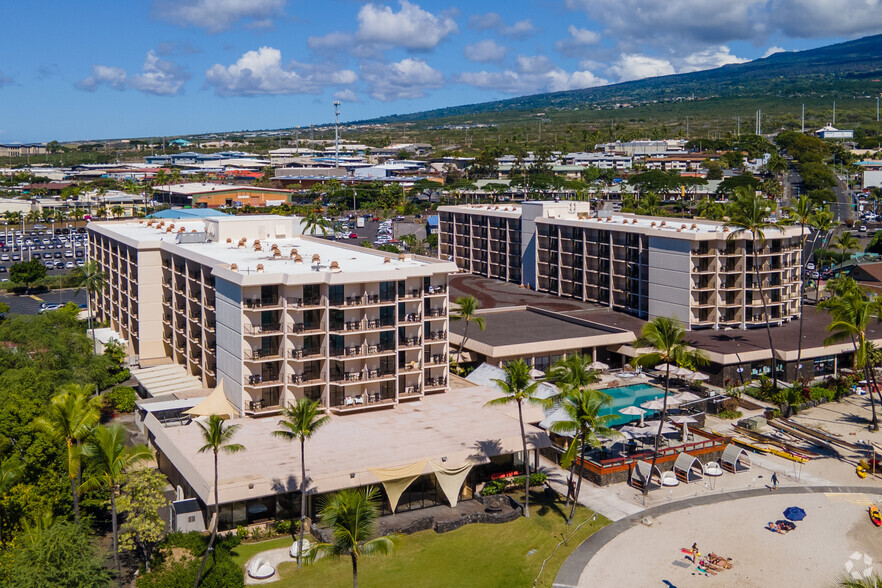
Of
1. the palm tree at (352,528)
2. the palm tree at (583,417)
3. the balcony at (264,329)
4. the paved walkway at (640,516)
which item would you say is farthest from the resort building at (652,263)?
the palm tree at (352,528)

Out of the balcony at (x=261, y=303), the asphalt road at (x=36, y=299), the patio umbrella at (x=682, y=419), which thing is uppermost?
the balcony at (x=261, y=303)

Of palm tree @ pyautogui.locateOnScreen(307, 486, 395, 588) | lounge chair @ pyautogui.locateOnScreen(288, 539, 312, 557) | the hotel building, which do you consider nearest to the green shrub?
the hotel building

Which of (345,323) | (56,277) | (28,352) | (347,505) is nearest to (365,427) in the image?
(345,323)

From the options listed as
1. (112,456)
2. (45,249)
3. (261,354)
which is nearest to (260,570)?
(112,456)

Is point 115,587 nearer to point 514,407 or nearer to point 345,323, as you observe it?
point 345,323

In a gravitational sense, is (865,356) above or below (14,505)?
above

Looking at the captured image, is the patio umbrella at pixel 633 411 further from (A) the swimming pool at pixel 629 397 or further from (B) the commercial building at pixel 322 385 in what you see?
(B) the commercial building at pixel 322 385
